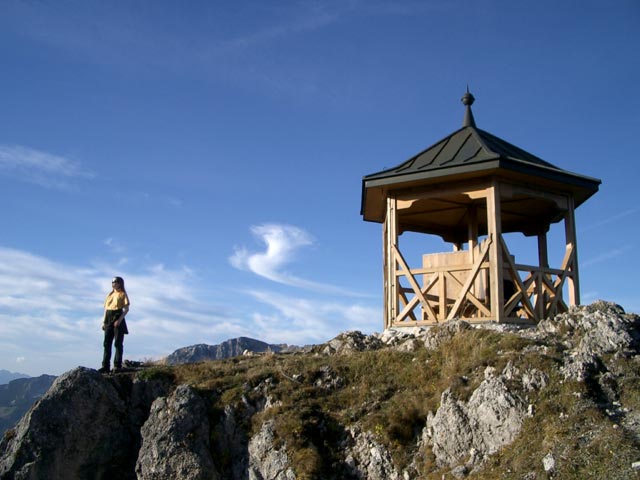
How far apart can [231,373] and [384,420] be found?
3.75m

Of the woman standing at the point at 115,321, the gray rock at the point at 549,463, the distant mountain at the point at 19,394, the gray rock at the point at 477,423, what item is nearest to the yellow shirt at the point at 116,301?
the woman standing at the point at 115,321

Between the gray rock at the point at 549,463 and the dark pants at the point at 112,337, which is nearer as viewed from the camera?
the gray rock at the point at 549,463

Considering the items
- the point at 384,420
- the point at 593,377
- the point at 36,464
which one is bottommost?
the point at 36,464

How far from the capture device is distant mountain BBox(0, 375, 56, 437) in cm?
14129

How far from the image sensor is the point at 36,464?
37.8ft

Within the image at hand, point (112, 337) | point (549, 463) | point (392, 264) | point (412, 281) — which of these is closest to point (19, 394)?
point (112, 337)

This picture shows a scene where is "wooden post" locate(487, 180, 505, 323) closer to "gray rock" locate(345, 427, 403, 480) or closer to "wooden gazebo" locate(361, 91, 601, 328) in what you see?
"wooden gazebo" locate(361, 91, 601, 328)

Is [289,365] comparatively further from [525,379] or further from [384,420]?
[525,379]

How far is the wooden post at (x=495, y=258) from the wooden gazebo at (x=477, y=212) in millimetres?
21

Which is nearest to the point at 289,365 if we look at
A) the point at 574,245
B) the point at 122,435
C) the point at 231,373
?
the point at 231,373

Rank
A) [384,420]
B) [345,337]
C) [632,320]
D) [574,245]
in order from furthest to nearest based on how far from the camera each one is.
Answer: [574,245]
[345,337]
[632,320]
[384,420]

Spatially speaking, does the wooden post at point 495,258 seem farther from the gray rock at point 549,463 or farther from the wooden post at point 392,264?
the gray rock at point 549,463

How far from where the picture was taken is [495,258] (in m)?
14.9

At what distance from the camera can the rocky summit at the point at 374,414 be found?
9797mm
